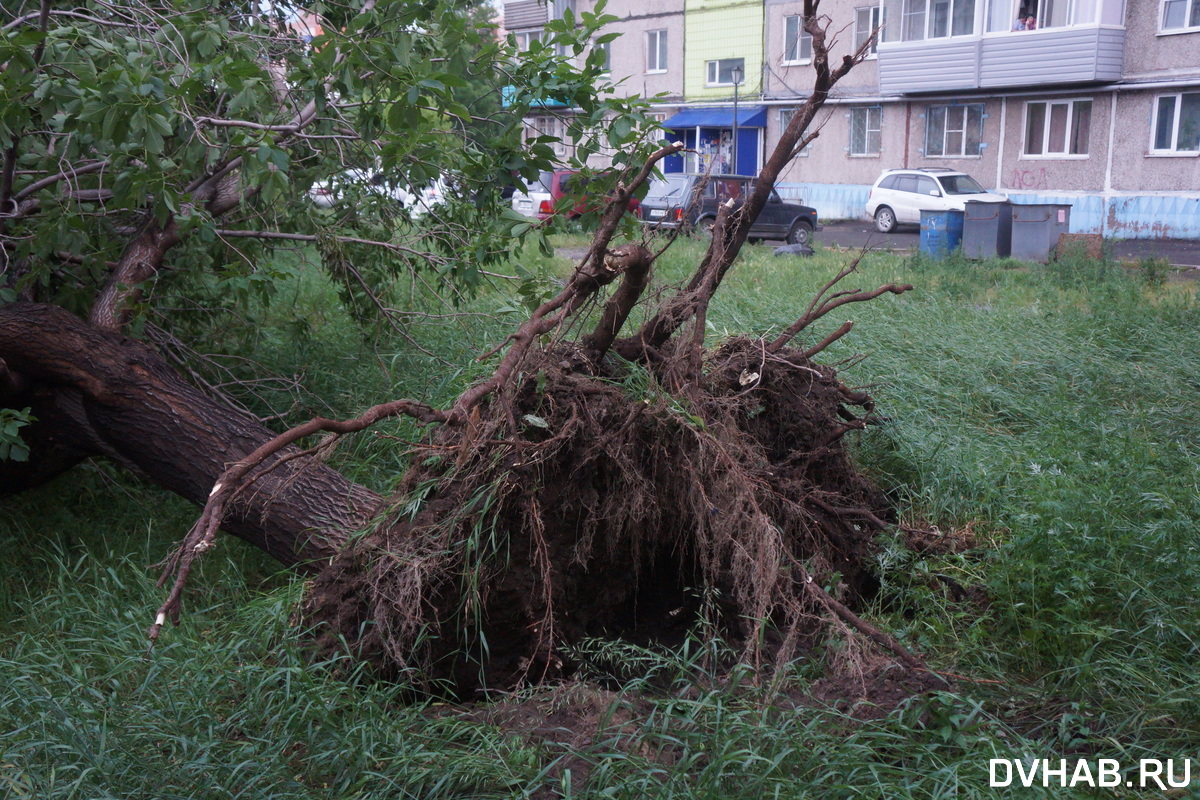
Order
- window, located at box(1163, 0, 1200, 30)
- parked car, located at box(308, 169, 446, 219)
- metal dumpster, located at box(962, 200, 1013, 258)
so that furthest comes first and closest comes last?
1. window, located at box(1163, 0, 1200, 30)
2. metal dumpster, located at box(962, 200, 1013, 258)
3. parked car, located at box(308, 169, 446, 219)

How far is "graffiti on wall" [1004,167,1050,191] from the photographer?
23.3 meters

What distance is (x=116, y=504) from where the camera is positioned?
5.33 metres

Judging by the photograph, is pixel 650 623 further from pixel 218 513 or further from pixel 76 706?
pixel 76 706

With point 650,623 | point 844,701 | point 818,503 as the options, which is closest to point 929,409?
point 818,503

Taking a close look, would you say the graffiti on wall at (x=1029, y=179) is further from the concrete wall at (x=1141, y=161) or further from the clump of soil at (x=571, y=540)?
the clump of soil at (x=571, y=540)

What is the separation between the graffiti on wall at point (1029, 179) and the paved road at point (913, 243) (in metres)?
2.91

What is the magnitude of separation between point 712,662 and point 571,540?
2.31 feet

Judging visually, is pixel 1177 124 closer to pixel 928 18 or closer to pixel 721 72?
pixel 928 18

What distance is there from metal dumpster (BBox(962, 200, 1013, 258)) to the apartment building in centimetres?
501

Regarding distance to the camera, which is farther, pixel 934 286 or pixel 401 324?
pixel 934 286

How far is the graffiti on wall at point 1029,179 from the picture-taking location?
76.3 ft

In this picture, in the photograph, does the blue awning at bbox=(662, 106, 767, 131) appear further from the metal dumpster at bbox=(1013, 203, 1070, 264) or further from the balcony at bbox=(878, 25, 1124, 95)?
the metal dumpster at bbox=(1013, 203, 1070, 264)

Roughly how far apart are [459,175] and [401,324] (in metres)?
1.10

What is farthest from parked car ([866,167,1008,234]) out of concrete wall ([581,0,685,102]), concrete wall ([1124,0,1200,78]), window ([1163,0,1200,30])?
concrete wall ([581,0,685,102])
